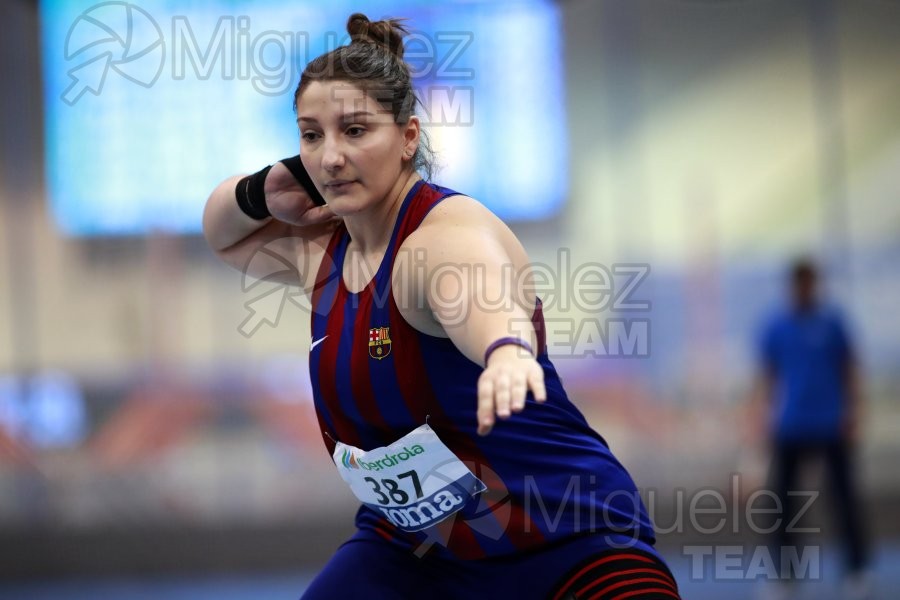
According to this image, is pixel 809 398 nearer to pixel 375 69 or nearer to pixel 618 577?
pixel 618 577

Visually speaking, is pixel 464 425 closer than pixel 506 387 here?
No

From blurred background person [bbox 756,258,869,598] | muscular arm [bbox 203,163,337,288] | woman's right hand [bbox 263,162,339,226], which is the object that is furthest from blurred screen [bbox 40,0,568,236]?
woman's right hand [bbox 263,162,339,226]

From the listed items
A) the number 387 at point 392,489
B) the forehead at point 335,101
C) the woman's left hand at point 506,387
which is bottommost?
the number 387 at point 392,489

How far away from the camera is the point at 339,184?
5.20 feet

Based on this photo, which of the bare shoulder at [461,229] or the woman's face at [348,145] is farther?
the woman's face at [348,145]

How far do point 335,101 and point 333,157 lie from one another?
94mm

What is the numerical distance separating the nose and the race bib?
43cm

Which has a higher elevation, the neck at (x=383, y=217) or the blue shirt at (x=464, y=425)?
the neck at (x=383, y=217)

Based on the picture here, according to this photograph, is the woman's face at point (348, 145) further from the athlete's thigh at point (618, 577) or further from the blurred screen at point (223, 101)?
the blurred screen at point (223, 101)

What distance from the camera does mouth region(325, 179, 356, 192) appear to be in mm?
1580

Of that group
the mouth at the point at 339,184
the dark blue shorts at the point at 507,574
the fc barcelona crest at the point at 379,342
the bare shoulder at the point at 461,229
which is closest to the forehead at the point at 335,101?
the mouth at the point at 339,184

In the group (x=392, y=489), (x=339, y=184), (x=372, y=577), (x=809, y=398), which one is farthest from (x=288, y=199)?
(x=809, y=398)

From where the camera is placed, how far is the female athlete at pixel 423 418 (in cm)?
152

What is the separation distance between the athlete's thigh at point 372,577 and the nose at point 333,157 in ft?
2.22
